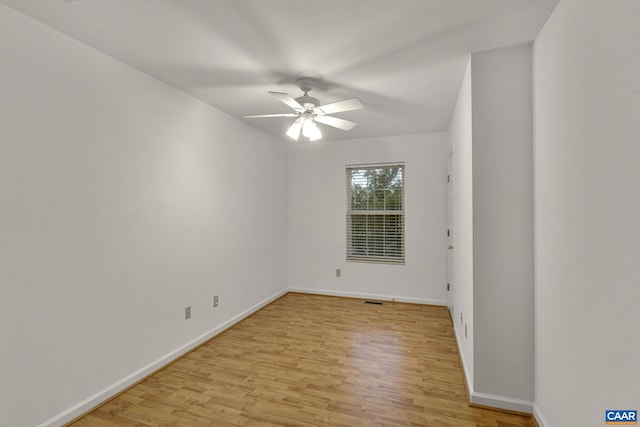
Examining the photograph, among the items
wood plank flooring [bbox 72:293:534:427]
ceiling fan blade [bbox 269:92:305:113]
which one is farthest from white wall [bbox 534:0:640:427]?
ceiling fan blade [bbox 269:92:305:113]

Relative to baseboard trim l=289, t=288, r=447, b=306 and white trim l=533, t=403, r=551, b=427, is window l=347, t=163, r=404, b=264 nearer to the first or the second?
baseboard trim l=289, t=288, r=447, b=306

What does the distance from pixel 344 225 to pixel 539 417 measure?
126 inches

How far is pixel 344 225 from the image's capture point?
4.70 metres

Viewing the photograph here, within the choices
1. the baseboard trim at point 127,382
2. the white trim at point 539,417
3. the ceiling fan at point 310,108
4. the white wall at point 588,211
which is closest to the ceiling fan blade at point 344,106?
the ceiling fan at point 310,108

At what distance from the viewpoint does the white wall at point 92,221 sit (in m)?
1.67

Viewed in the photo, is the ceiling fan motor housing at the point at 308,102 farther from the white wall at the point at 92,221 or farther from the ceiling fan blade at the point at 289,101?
the white wall at the point at 92,221

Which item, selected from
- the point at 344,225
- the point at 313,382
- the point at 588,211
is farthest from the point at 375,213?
the point at 588,211

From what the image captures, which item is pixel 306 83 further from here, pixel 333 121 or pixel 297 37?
pixel 297 37

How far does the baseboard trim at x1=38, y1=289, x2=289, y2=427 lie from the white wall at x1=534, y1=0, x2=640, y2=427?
9.14 feet

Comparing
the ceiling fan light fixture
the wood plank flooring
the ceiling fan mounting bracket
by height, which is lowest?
the wood plank flooring

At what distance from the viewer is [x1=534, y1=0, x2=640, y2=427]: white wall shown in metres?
1.05

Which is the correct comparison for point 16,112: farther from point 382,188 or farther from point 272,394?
point 382,188

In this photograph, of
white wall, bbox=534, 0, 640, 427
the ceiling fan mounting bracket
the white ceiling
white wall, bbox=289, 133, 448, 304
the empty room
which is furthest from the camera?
white wall, bbox=289, 133, 448, 304

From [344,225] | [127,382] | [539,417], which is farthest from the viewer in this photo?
[344,225]
